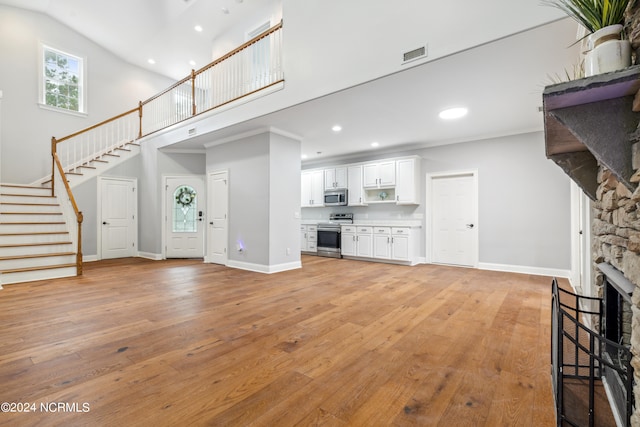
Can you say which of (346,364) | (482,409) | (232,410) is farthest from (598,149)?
(232,410)

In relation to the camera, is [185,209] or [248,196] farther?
[185,209]

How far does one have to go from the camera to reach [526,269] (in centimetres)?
528

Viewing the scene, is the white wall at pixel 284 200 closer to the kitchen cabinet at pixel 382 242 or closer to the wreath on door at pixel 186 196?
the kitchen cabinet at pixel 382 242

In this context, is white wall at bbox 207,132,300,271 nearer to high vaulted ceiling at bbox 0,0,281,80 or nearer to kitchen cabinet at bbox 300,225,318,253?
kitchen cabinet at bbox 300,225,318,253

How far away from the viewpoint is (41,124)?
23.3 ft

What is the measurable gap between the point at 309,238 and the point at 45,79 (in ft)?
25.4

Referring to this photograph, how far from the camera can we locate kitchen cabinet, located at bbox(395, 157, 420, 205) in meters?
6.38

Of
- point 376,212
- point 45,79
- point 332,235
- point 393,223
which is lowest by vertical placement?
point 332,235

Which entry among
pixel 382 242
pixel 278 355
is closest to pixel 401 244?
pixel 382 242

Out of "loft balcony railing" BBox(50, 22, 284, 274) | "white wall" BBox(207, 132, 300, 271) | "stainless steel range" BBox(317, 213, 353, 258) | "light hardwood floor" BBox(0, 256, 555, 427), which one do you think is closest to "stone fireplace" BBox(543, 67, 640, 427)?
"light hardwood floor" BBox(0, 256, 555, 427)

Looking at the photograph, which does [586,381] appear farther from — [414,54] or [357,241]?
[357,241]

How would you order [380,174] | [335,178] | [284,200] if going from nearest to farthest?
[284,200] → [380,174] → [335,178]

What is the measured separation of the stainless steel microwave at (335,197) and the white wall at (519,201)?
8.40 feet

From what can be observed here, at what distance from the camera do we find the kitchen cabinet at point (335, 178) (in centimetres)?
755
